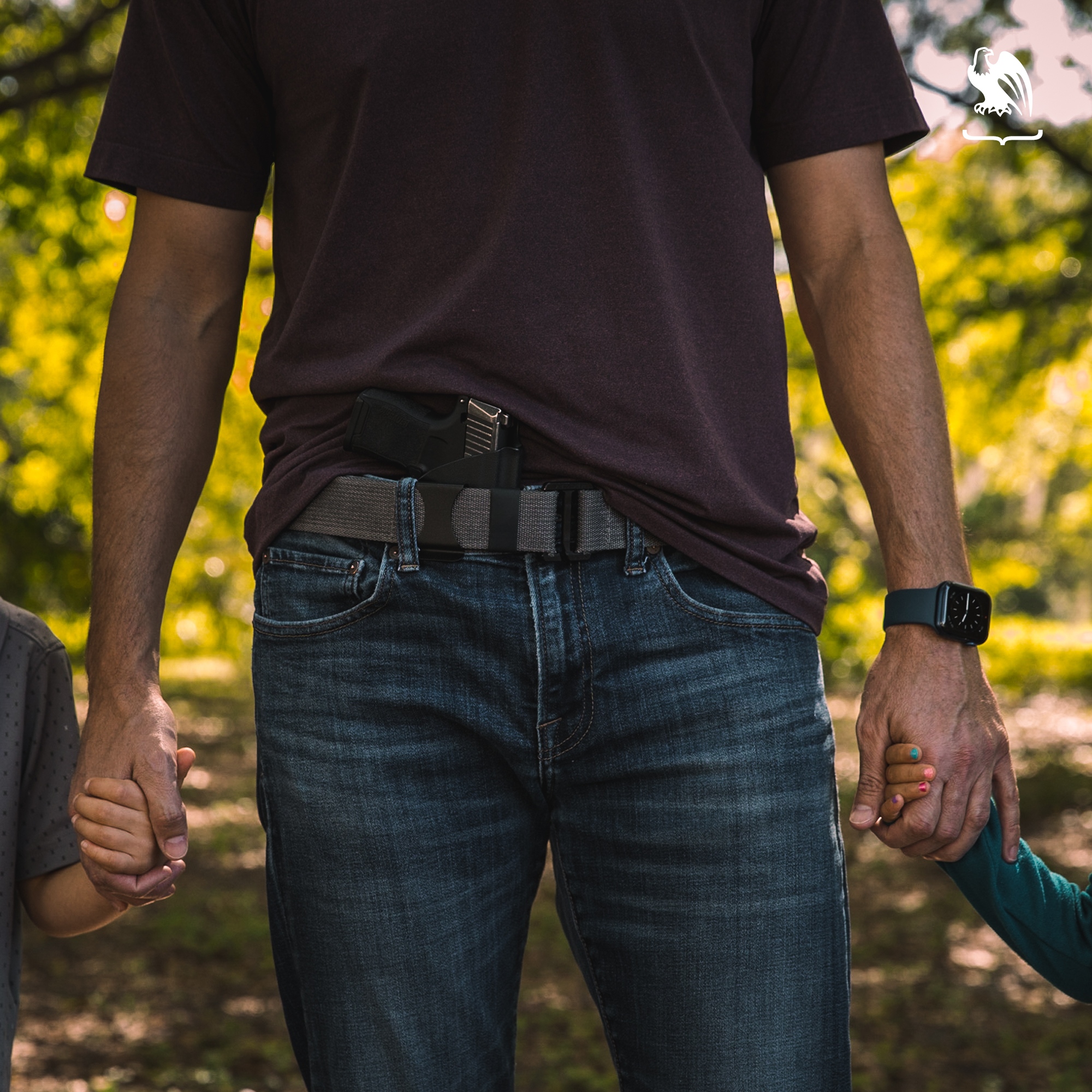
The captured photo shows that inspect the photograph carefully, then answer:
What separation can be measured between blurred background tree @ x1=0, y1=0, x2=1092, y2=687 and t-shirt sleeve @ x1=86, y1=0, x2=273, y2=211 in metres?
3.29

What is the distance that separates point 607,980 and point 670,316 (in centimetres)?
82

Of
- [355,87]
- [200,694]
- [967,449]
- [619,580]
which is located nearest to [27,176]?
[355,87]

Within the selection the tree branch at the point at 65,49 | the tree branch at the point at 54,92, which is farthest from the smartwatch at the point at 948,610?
the tree branch at the point at 54,92

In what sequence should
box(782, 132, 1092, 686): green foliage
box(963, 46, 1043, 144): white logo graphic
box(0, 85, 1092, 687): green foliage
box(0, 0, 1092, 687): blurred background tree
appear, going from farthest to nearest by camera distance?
box(782, 132, 1092, 686): green foliage, box(0, 85, 1092, 687): green foliage, box(0, 0, 1092, 687): blurred background tree, box(963, 46, 1043, 144): white logo graphic

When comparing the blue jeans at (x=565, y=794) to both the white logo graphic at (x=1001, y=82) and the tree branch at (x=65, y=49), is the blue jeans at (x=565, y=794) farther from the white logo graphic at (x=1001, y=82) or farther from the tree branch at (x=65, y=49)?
the tree branch at (x=65, y=49)

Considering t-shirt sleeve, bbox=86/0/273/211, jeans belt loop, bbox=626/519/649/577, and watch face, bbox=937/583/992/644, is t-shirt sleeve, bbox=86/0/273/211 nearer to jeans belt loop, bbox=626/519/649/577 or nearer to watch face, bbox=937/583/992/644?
jeans belt loop, bbox=626/519/649/577

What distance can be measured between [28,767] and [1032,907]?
1.45 metres

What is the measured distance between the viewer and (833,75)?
1.46m

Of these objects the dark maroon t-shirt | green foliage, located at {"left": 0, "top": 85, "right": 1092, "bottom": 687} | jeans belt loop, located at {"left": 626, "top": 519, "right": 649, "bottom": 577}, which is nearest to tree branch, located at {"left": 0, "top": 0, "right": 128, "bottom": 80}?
green foliage, located at {"left": 0, "top": 85, "right": 1092, "bottom": 687}

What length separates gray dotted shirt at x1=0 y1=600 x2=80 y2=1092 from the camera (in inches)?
63.1

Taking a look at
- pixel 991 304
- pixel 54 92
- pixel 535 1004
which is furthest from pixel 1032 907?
pixel 991 304

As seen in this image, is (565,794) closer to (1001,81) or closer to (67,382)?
(1001,81)

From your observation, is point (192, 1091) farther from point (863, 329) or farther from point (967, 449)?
point (967, 449)

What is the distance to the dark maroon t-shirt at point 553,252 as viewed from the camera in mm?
1281
